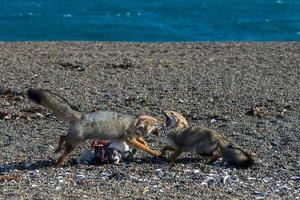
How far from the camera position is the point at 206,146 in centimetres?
1148

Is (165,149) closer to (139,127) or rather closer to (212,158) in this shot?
(139,127)

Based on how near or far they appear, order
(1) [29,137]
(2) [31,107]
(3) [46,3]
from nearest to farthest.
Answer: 1. (1) [29,137]
2. (2) [31,107]
3. (3) [46,3]

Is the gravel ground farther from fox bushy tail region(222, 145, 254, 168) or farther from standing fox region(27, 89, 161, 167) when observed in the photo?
standing fox region(27, 89, 161, 167)

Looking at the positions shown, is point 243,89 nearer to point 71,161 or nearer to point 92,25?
point 71,161

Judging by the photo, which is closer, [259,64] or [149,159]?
[149,159]

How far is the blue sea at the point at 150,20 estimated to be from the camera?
1543 inches

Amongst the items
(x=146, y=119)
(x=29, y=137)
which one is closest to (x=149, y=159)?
(x=146, y=119)

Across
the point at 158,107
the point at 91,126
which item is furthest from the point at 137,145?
the point at 158,107

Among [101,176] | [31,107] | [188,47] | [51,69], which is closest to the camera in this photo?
[101,176]

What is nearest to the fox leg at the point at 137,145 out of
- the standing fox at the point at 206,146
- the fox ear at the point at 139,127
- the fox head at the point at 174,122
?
the fox ear at the point at 139,127

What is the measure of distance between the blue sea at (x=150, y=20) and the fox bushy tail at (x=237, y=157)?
1047 inches

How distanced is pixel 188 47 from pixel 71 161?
1109 cm

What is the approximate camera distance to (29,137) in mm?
13000

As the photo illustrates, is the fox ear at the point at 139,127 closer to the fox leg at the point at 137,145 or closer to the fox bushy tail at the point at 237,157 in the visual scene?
the fox leg at the point at 137,145
